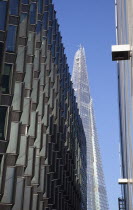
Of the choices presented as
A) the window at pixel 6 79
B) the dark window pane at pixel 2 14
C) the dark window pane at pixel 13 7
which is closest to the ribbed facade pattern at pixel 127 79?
the window at pixel 6 79

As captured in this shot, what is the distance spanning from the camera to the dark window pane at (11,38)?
3234cm

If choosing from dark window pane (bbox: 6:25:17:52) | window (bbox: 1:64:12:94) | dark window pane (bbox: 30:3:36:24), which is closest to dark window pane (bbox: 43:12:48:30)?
dark window pane (bbox: 30:3:36:24)

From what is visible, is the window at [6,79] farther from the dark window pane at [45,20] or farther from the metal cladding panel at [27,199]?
the dark window pane at [45,20]

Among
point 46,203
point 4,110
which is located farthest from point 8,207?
point 46,203

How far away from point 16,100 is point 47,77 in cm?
1618

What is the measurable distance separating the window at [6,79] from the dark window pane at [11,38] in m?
1.83

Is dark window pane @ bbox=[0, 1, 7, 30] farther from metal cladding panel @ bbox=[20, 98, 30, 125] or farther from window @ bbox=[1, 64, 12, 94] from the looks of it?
metal cladding panel @ bbox=[20, 98, 30, 125]

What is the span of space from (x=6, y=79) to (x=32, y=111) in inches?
341

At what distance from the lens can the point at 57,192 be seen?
50719 mm

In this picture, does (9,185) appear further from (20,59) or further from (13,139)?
(20,59)

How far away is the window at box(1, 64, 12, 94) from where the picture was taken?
3018 centimetres

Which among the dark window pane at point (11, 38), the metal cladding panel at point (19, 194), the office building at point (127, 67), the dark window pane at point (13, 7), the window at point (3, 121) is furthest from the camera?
the dark window pane at point (13, 7)

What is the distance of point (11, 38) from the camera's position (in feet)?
108

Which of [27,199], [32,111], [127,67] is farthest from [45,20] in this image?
[127,67]
